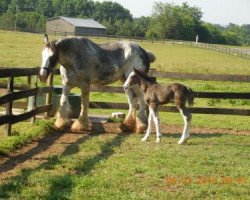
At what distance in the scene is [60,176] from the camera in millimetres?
7531

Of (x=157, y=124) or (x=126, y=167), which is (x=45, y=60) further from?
(x=126, y=167)

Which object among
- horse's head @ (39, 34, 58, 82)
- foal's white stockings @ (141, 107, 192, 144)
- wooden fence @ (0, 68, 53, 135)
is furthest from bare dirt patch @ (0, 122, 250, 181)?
foal's white stockings @ (141, 107, 192, 144)

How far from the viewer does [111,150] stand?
33.0 ft

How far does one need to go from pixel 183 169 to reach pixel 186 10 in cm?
17609

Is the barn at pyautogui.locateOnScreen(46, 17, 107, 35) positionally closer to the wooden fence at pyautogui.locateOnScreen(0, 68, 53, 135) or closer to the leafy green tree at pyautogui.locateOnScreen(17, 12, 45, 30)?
the leafy green tree at pyautogui.locateOnScreen(17, 12, 45, 30)

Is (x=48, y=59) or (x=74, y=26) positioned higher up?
Result: (x=74, y=26)

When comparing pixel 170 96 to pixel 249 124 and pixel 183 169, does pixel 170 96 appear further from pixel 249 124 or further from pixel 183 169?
pixel 249 124

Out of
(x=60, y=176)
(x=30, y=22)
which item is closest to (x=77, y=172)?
(x=60, y=176)

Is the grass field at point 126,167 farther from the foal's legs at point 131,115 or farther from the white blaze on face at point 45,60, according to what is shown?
the white blaze on face at point 45,60

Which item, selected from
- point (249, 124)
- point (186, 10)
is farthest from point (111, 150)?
point (186, 10)

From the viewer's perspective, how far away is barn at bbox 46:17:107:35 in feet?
431

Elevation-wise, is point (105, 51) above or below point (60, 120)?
above

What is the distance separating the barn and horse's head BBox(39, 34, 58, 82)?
117360mm

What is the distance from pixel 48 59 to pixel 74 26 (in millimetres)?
120823
